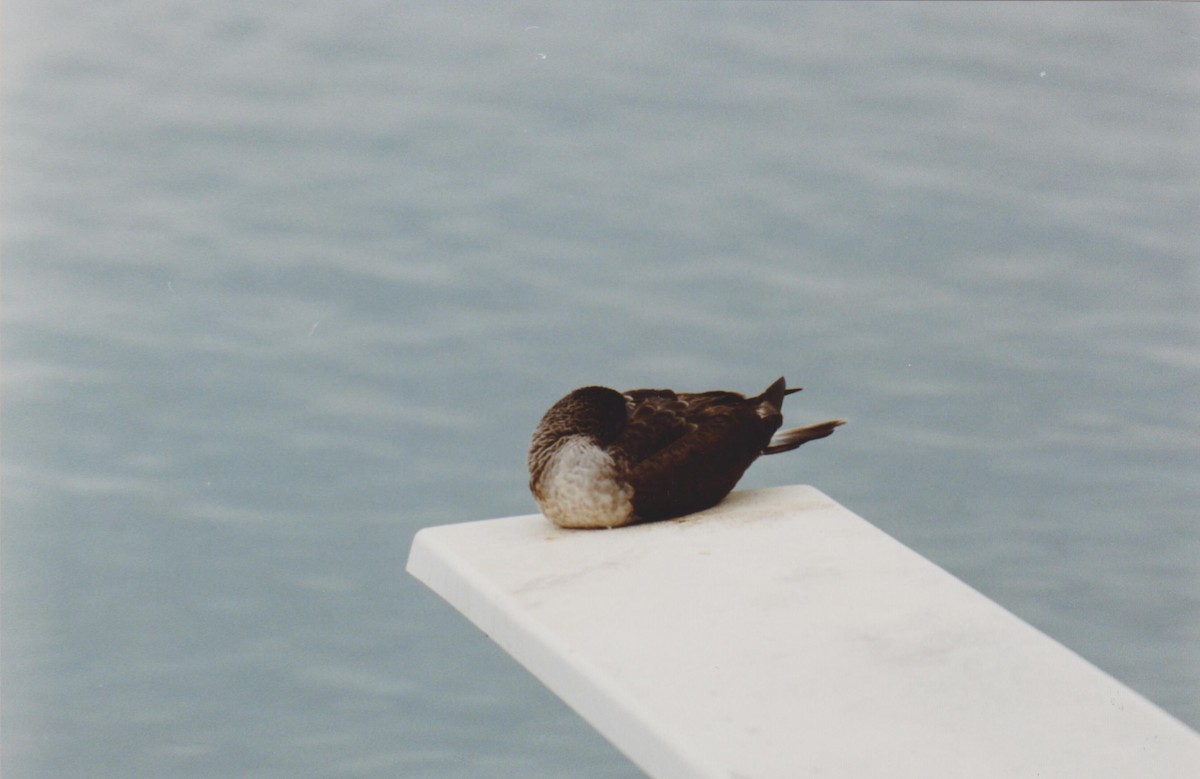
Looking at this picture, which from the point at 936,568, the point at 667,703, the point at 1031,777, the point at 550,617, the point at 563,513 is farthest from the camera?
the point at 563,513

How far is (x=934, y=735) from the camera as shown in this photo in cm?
225

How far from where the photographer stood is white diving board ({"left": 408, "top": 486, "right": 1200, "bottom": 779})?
7.25ft

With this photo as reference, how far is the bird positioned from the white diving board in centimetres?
5

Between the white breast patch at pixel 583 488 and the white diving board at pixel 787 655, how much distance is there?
0.13ft

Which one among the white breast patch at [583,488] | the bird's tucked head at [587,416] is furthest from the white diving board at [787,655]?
the bird's tucked head at [587,416]

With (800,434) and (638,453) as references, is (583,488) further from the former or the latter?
(800,434)

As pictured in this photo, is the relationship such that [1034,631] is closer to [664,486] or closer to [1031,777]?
[1031,777]

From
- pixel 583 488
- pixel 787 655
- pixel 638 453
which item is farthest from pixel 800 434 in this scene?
pixel 787 655

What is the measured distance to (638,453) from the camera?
10.0 feet

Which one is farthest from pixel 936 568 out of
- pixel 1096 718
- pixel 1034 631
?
pixel 1096 718

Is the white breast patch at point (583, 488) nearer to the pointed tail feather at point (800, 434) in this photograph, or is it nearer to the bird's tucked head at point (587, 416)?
the bird's tucked head at point (587, 416)

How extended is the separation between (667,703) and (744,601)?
41 centimetres

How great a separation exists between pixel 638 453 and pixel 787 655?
688mm

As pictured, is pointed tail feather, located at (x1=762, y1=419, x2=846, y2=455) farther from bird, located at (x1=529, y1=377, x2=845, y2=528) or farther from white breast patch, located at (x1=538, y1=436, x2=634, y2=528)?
white breast patch, located at (x1=538, y1=436, x2=634, y2=528)
